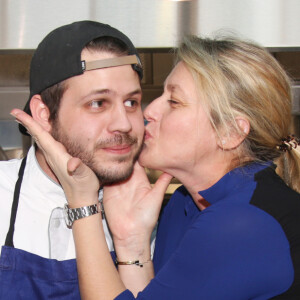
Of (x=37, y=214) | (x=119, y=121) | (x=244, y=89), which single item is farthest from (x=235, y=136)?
(x=37, y=214)

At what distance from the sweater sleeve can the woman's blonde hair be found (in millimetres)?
247

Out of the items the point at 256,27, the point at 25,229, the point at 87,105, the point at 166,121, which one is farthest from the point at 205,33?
the point at 25,229

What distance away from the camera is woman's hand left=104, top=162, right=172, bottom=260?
1218 mm

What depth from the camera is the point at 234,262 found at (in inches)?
37.4

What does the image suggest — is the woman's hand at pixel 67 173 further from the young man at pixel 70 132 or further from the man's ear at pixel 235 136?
the man's ear at pixel 235 136

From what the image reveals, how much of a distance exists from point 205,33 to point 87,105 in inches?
14.9

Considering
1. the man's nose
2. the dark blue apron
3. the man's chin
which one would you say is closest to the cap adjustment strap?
the man's nose

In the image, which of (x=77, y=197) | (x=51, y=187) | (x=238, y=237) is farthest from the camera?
(x=51, y=187)

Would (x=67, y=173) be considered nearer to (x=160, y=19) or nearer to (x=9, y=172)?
(x=9, y=172)

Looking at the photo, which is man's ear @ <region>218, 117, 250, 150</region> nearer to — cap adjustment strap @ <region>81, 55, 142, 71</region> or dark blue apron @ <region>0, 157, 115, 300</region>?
cap adjustment strap @ <region>81, 55, 142, 71</region>

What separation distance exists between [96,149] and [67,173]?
111 mm

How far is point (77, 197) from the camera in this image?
3.68 ft

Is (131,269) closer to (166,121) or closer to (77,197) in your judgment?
(77,197)

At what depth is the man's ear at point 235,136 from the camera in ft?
3.82
